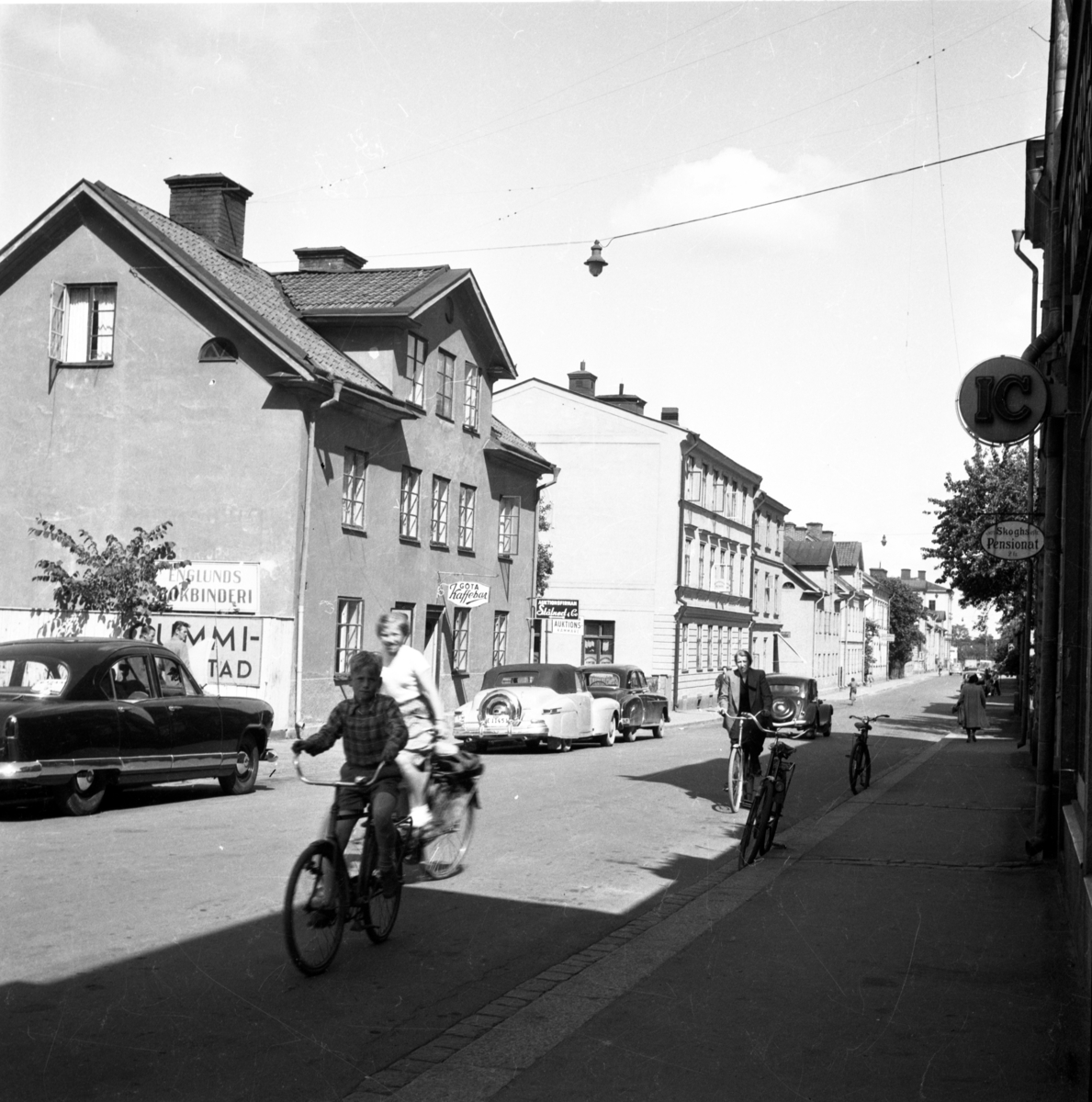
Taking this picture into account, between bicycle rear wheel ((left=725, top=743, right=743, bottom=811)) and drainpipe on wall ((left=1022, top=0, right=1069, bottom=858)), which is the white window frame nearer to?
bicycle rear wheel ((left=725, top=743, right=743, bottom=811))

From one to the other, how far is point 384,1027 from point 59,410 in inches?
864

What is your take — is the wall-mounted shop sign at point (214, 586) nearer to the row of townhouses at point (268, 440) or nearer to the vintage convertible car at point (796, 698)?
the row of townhouses at point (268, 440)

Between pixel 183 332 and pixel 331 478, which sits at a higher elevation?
pixel 183 332

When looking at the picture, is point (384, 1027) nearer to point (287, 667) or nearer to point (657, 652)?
point (287, 667)

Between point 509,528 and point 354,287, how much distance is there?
7689 millimetres

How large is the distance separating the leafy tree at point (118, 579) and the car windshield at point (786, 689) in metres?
15.9

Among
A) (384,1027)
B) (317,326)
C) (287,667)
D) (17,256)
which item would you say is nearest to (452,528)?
(317,326)

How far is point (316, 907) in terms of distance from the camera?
260 inches

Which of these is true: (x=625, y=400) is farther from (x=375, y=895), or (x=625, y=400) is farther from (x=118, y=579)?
(x=375, y=895)

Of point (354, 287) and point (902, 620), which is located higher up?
point (354, 287)

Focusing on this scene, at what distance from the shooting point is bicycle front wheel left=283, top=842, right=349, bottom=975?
6395 millimetres

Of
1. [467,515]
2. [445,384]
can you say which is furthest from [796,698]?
[445,384]

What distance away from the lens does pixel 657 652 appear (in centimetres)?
4669

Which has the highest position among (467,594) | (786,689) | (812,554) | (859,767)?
(812,554)
